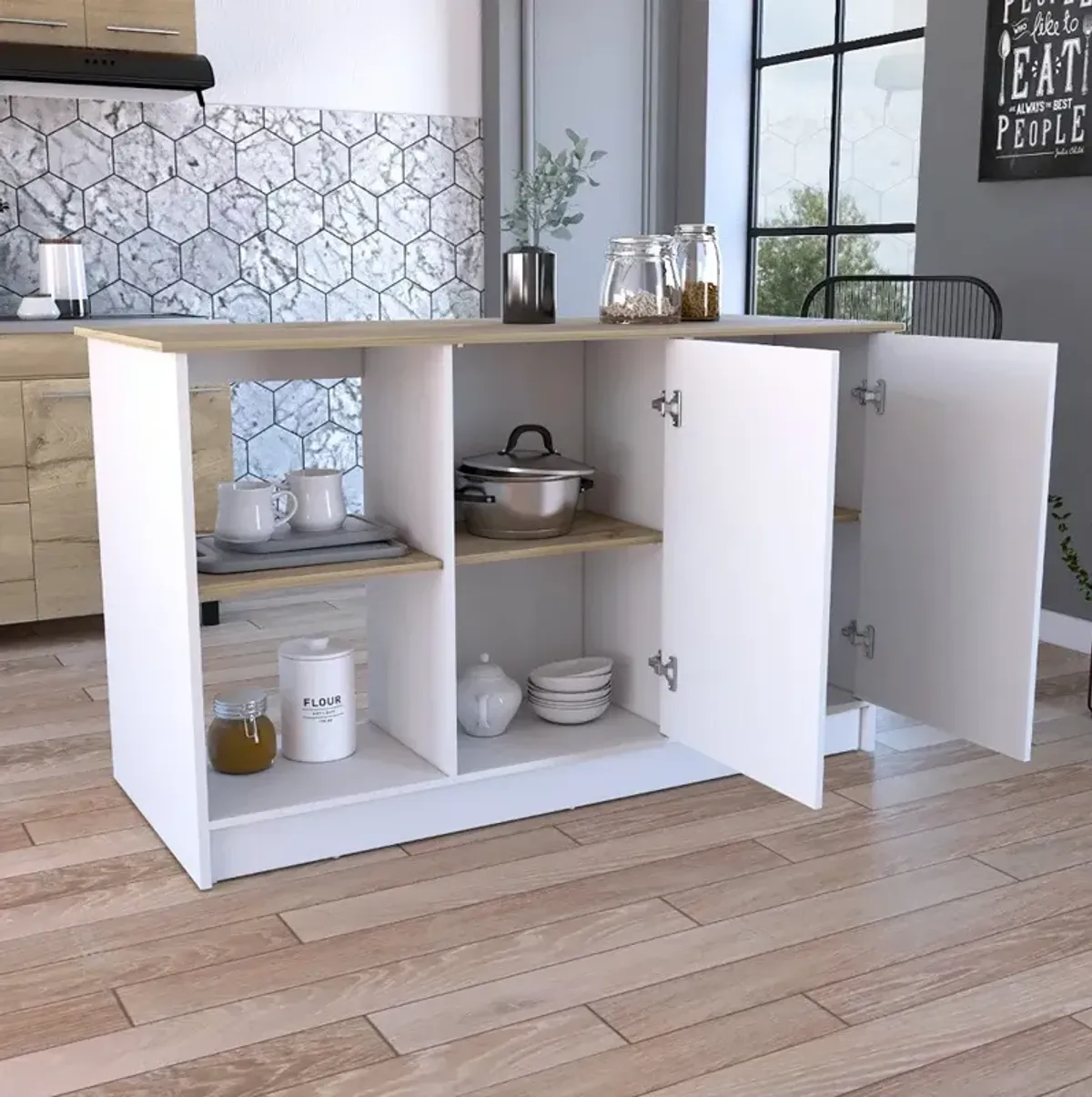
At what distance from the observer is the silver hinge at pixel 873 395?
267 centimetres

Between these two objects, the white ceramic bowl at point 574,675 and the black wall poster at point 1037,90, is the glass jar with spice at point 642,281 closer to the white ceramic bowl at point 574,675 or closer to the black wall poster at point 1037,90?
the white ceramic bowl at point 574,675

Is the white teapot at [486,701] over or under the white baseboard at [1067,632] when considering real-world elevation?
over

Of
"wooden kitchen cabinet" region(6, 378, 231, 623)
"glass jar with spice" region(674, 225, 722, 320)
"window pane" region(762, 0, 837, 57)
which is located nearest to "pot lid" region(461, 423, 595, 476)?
"glass jar with spice" region(674, 225, 722, 320)

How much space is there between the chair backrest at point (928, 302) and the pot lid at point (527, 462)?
1343mm

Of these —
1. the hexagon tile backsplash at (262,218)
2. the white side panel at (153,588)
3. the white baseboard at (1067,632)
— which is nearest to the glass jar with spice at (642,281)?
the white side panel at (153,588)

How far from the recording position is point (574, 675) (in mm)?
2711

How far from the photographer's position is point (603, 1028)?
184 centimetres

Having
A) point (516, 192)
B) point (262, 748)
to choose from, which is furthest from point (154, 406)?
point (516, 192)

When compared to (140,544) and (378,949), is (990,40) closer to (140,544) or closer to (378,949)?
(140,544)

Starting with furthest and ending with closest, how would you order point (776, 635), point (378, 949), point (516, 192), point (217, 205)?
point (516, 192) < point (217, 205) < point (776, 635) < point (378, 949)

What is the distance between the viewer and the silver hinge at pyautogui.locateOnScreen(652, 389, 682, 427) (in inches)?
95.6

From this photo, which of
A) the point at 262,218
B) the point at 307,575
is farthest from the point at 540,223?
the point at 307,575

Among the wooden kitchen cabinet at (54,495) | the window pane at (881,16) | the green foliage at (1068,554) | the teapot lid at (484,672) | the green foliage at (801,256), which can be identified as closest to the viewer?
the teapot lid at (484,672)

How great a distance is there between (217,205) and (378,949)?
2.98 m
